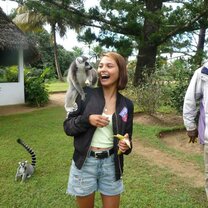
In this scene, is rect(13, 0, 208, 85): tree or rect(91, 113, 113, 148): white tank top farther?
rect(13, 0, 208, 85): tree

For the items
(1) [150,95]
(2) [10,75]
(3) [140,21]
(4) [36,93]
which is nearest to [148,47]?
(3) [140,21]

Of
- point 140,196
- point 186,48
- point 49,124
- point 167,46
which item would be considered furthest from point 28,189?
point 186,48

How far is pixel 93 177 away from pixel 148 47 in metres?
7.57

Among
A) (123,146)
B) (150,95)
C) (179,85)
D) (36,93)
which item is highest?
(123,146)

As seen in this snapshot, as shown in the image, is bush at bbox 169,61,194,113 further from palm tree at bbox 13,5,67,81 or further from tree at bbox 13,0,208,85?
palm tree at bbox 13,5,67,81

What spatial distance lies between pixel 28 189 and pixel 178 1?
7173 millimetres

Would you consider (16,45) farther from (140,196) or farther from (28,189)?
(140,196)

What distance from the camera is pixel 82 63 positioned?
2.14m

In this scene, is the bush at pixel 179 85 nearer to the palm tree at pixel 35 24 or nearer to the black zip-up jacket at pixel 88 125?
the black zip-up jacket at pixel 88 125

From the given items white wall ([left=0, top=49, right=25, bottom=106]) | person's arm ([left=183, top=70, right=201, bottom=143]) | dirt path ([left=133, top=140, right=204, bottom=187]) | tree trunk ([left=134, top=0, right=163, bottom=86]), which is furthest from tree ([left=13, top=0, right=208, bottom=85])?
person's arm ([left=183, top=70, right=201, bottom=143])

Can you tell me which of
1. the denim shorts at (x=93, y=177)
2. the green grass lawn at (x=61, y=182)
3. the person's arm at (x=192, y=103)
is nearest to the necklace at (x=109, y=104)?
the denim shorts at (x=93, y=177)

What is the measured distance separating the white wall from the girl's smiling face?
8.65 m

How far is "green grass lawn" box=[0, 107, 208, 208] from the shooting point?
3.43 m

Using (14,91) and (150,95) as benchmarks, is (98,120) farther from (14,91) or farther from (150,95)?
(14,91)
